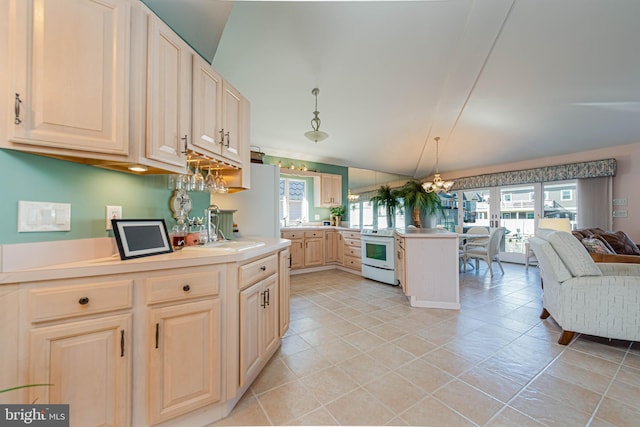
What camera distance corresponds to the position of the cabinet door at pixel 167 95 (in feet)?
4.11

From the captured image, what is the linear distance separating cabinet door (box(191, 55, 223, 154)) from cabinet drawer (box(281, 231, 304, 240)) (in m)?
2.98

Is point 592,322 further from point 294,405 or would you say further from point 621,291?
point 294,405

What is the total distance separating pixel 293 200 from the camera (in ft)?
17.7

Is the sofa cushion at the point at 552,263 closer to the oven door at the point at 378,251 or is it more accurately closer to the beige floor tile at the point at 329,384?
the oven door at the point at 378,251

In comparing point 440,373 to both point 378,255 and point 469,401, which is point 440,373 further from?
point 378,255

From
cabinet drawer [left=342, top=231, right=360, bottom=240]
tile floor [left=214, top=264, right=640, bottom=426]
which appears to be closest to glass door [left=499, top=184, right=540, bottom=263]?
tile floor [left=214, top=264, right=640, bottom=426]

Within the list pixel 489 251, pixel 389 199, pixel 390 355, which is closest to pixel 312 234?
pixel 389 199

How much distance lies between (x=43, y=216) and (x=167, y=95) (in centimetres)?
83

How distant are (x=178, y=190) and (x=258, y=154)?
1.21 metres

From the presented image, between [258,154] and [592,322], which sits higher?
[258,154]

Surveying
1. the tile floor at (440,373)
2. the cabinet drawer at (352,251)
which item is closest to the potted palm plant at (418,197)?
the cabinet drawer at (352,251)

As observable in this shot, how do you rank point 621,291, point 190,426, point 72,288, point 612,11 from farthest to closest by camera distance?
point 612,11 → point 621,291 → point 190,426 → point 72,288

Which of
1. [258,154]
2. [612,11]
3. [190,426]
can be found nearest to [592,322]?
[612,11]

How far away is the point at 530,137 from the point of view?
174 inches
